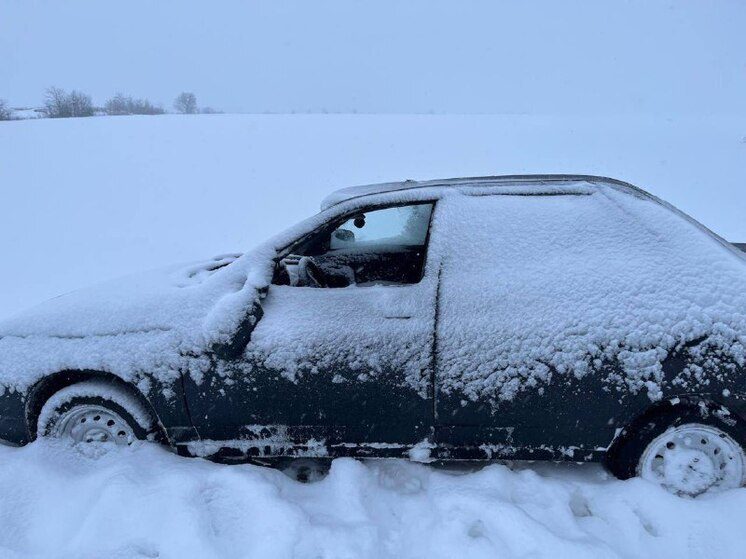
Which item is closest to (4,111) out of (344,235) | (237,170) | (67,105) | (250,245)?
(67,105)

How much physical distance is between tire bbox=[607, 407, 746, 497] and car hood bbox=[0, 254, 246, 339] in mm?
2173

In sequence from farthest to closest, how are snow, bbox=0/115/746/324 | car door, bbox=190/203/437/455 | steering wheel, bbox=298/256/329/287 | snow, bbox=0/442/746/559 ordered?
snow, bbox=0/115/746/324 < steering wheel, bbox=298/256/329/287 < car door, bbox=190/203/437/455 < snow, bbox=0/442/746/559

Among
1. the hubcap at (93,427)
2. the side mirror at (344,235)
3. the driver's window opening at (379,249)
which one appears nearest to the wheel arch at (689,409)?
the driver's window opening at (379,249)

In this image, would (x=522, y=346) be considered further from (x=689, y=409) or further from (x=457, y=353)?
(x=689, y=409)

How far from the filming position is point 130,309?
2.68 metres

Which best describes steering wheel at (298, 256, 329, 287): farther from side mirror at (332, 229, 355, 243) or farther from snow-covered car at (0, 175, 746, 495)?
side mirror at (332, 229, 355, 243)

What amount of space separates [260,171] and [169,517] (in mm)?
15319

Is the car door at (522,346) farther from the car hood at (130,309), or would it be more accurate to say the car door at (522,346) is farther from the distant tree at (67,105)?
the distant tree at (67,105)

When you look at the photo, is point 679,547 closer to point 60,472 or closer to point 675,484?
point 675,484

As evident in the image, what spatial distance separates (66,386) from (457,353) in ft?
6.87

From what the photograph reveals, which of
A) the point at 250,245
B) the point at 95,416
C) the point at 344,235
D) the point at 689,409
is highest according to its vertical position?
the point at 344,235

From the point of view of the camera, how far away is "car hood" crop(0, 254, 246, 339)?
2.59m

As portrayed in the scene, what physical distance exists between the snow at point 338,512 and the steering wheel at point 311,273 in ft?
3.50

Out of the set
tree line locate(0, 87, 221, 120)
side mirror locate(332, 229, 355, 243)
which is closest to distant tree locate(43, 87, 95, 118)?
tree line locate(0, 87, 221, 120)
